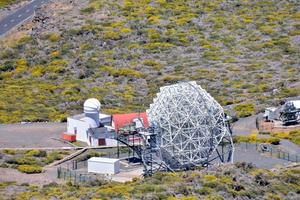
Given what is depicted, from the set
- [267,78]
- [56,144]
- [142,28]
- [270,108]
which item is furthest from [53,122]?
[142,28]

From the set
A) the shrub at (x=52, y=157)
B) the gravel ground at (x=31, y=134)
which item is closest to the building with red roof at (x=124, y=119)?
the gravel ground at (x=31, y=134)

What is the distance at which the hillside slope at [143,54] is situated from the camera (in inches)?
4028

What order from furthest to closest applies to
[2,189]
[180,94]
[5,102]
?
[5,102], [180,94], [2,189]

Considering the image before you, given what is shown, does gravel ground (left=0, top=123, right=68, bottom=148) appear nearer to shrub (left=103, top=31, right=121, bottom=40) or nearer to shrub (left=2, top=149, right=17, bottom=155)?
shrub (left=2, top=149, right=17, bottom=155)

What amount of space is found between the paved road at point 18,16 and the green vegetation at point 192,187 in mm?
61997

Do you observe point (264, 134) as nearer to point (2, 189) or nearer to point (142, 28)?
point (2, 189)

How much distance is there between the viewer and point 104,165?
239 feet

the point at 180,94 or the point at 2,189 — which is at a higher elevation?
the point at 180,94

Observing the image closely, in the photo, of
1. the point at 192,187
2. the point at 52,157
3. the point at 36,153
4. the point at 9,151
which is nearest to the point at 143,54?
the point at 9,151

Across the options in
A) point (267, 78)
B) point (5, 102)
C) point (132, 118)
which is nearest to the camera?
point (132, 118)

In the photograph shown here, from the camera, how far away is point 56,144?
8262 centimetres

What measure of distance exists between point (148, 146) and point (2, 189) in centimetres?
964

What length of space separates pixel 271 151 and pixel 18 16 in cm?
6191

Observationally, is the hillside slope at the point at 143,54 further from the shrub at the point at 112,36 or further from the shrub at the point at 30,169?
the shrub at the point at 30,169
